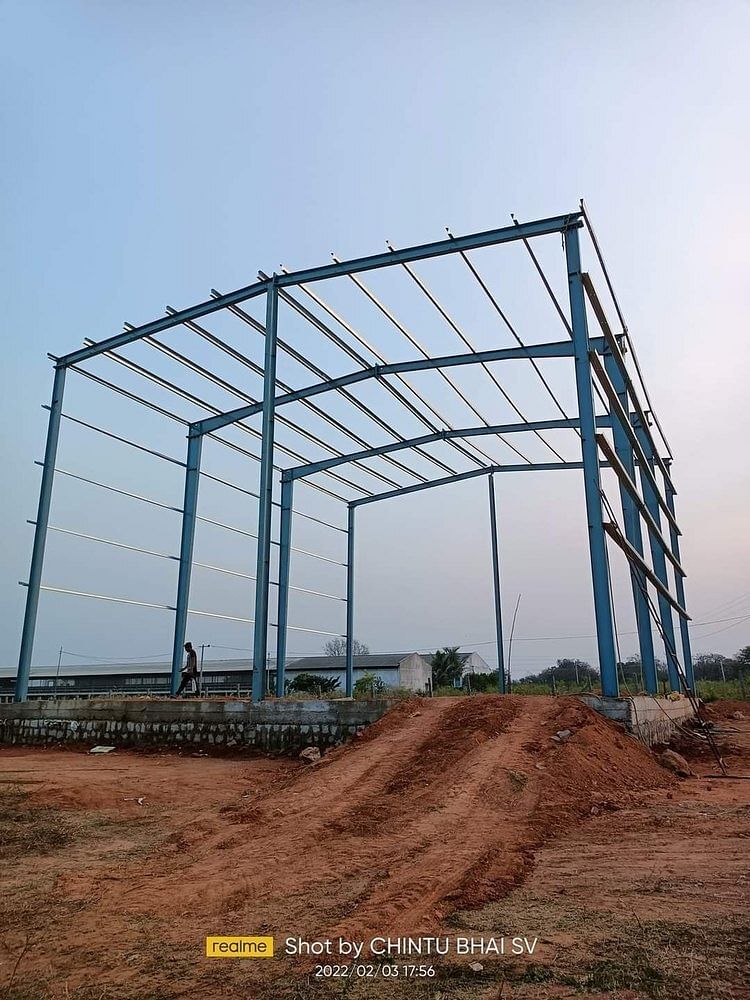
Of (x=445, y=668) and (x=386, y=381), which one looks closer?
(x=386, y=381)

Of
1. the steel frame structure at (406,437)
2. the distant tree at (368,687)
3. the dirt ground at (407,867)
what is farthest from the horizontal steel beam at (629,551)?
the distant tree at (368,687)

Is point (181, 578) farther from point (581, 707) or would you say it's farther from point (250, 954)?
point (250, 954)

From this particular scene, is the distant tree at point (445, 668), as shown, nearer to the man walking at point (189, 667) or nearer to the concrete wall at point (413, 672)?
the concrete wall at point (413, 672)

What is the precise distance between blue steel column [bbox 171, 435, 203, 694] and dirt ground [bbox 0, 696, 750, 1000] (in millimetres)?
7825

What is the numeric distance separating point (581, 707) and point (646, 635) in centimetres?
638

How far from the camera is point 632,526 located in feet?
50.2

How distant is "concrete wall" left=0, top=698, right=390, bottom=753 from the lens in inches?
446

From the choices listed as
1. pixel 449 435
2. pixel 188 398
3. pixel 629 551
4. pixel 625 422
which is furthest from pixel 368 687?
pixel 629 551

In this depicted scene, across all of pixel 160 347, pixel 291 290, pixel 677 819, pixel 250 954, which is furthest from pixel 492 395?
pixel 250 954

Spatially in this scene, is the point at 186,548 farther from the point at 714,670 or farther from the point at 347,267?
the point at 714,670

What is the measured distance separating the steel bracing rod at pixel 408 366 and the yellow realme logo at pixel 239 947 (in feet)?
41.6

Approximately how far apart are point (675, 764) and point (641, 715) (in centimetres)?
87

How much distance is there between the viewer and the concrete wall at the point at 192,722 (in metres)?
11.3

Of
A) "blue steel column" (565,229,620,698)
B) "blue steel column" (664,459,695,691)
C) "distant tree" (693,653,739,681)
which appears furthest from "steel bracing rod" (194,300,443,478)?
"distant tree" (693,653,739,681)
